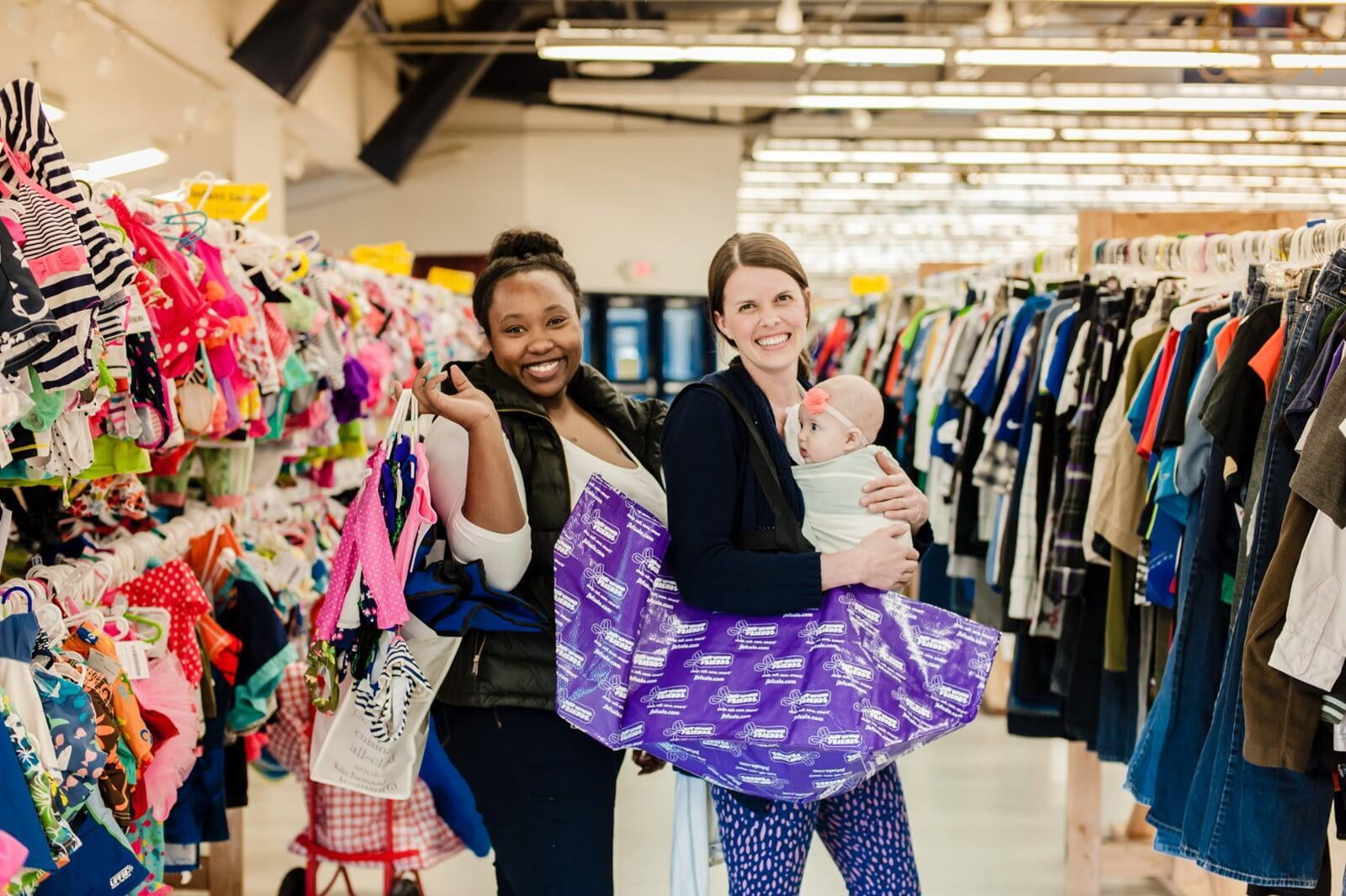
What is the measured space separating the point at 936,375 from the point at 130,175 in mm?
7694

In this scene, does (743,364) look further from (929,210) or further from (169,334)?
(929,210)

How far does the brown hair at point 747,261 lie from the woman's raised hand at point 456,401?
0.44m

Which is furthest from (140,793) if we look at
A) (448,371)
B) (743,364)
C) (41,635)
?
(743,364)

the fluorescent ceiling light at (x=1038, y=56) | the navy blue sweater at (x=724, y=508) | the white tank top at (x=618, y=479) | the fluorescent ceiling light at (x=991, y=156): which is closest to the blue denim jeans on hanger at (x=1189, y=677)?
the navy blue sweater at (x=724, y=508)

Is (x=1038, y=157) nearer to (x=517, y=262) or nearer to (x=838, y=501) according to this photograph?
(x=517, y=262)

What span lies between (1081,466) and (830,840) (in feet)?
4.93

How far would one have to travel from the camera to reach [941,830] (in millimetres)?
4758

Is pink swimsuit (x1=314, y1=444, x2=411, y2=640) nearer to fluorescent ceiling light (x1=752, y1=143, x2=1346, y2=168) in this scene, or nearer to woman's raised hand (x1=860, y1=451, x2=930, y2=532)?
woman's raised hand (x1=860, y1=451, x2=930, y2=532)

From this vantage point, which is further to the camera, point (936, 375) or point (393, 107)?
point (393, 107)

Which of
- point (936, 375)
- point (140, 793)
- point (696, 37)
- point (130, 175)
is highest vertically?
point (696, 37)

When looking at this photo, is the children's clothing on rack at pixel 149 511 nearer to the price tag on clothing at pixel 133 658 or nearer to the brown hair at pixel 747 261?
the price tag on clothing at pixel 133 658

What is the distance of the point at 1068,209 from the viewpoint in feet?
63.3

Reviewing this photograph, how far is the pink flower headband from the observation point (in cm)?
221

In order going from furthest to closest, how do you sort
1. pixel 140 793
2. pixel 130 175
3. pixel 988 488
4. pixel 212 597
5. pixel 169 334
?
1. pixel 130 175
2. pixel 988 488
3. pixel 212 597
4. pixel 169 334
5. pixel 140 793
